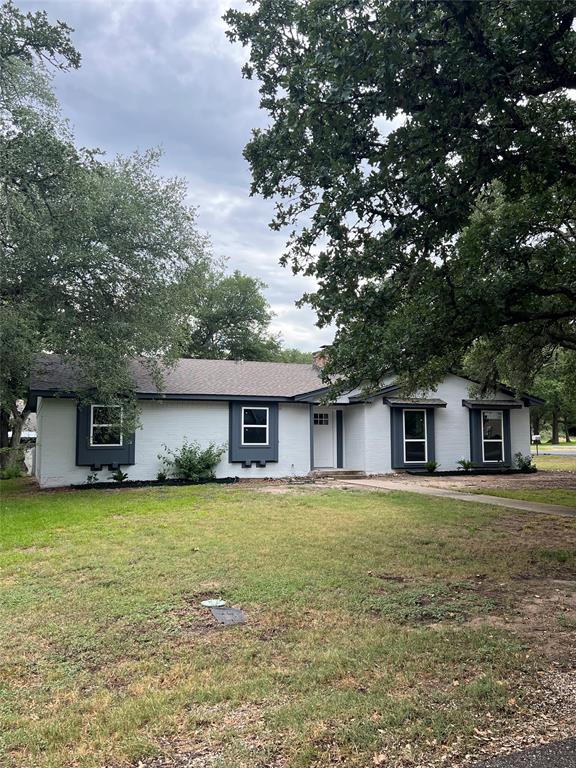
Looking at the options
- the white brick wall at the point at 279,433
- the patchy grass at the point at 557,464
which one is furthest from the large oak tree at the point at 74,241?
the patchy grass at the point at 557,464

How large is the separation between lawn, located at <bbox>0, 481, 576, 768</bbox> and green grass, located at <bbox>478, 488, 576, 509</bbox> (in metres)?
3.95

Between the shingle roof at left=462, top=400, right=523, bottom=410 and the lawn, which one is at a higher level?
the shingle roof at left=462, top=400, right=523, bottom=410

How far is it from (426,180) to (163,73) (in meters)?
5.14

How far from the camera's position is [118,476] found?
50.6ft

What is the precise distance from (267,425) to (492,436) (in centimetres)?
861

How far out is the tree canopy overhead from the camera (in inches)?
182

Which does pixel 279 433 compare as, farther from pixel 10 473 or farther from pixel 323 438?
pixel 10 473

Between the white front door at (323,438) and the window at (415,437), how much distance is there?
8.57 feet

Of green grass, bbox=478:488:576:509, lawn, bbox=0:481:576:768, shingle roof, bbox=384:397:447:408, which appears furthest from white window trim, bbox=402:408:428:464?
lawn, bbox=0:481:576:768

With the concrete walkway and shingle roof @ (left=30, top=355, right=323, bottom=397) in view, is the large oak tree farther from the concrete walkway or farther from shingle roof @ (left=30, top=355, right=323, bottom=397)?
the concrete walkway

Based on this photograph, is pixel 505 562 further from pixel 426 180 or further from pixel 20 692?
pixel 20 692

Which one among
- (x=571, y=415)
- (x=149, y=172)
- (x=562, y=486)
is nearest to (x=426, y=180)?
(x=149, y=172)

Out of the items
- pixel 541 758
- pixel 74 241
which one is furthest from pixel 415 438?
pixel 541 758

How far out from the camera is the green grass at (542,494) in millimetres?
11875
